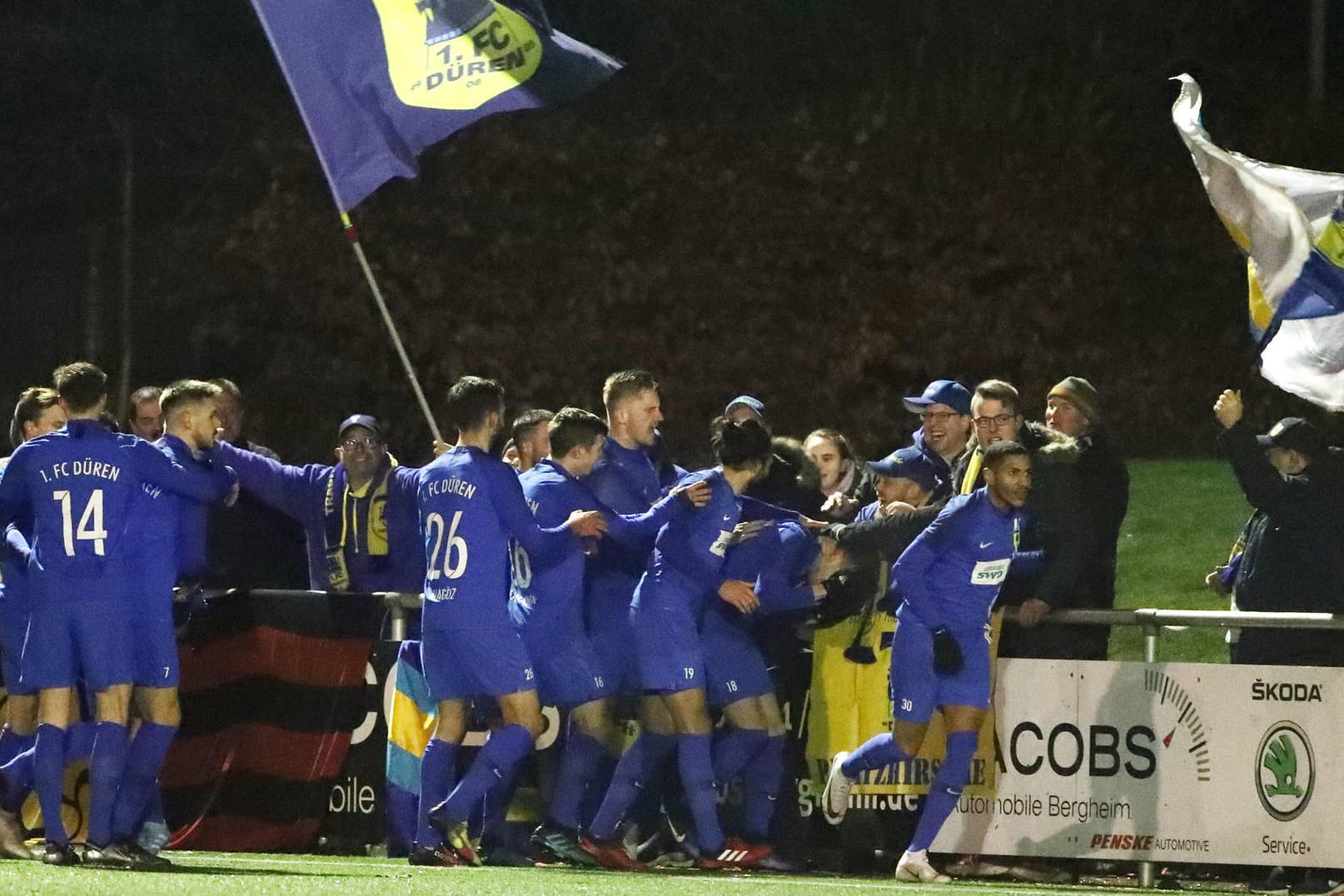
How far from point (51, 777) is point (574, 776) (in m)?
2.47

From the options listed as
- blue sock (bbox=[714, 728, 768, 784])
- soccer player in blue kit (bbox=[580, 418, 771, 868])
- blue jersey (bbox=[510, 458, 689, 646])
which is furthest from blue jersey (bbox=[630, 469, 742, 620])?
blue sock (bbox=[714, 728, 768, 784])

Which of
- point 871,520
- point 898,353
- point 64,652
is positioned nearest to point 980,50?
point 898,353

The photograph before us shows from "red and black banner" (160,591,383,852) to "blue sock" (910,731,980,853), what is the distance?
3054 millimetres

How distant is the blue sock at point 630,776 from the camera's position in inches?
426

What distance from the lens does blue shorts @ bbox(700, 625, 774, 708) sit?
11.1 meters

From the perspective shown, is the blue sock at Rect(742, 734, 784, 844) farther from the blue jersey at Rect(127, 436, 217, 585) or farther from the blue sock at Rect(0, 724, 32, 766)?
the blue sock at Rect(0, 724, 32, 766)

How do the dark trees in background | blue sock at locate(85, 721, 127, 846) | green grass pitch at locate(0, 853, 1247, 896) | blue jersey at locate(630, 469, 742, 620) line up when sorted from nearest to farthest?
green grass pitch at locate(0, 853, 1247, 896)
blue sock at locate(85, 721, 127, 846)
blue jersey at locate(630, 469, 742, 620)
the dark trees in background

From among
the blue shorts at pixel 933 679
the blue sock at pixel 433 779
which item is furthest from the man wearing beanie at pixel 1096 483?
the blue sock at pixel 433 779

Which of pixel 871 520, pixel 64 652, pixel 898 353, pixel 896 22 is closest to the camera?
pixel 64 652

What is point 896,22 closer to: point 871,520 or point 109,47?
point 109,47

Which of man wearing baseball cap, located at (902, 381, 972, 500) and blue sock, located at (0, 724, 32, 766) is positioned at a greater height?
man wearing baseball cap, located at (902, 381, 972, 500)

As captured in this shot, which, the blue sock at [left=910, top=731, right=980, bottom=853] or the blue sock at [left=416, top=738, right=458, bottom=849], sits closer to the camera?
the blue sock at [left=910, top=731, right=980, bottom=853]

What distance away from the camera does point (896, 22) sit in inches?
1059

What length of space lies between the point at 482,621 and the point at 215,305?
17490mm
